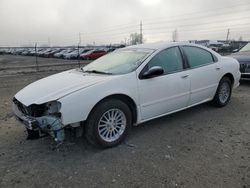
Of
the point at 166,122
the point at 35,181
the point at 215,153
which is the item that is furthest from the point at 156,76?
the point at 35,181

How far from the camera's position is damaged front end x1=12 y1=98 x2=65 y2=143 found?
3.26m

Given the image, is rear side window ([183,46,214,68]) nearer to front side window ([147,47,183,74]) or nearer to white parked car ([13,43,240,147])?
white parked car ([13,43,240,147])

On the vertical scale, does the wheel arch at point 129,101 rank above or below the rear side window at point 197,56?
below

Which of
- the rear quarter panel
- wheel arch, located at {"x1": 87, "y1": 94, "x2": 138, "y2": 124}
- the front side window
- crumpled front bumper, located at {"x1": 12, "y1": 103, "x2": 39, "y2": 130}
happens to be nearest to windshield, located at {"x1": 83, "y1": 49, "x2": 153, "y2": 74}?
the front side window

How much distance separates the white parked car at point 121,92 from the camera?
333 centimetres

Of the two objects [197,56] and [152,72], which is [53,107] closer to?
[152,72]

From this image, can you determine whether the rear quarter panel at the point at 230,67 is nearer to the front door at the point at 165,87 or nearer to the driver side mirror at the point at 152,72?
the front door at the point at 165,87

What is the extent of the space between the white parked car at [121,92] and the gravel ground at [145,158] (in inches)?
12.7

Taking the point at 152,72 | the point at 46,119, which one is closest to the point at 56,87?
the point at 46,119

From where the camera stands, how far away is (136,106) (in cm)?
396

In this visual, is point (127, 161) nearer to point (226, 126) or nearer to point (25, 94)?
point (25, 94)

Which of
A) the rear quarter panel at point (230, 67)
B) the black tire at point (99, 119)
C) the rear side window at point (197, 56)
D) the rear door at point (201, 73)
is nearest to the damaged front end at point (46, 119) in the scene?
the black tire at point (99, 119)

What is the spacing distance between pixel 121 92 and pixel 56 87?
0.95 m

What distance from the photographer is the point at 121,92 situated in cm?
372
